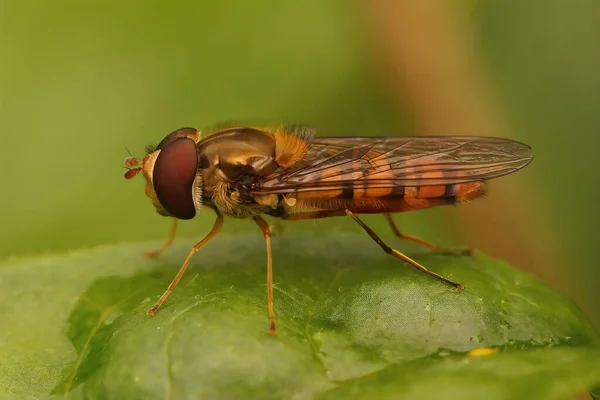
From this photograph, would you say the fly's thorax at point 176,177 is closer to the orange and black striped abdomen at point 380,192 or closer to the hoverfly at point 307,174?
the hoverfly at point 307,174

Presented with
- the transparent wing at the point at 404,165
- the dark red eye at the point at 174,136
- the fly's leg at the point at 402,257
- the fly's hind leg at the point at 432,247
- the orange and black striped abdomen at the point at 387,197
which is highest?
the dark red eye at the point at 174,136

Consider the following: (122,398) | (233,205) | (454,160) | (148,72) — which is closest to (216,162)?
(233,205)

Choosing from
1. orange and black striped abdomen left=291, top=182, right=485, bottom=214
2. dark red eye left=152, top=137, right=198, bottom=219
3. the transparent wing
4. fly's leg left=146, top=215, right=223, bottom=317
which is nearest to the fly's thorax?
dark red eye left=152, top=137, right=198, bottom=219

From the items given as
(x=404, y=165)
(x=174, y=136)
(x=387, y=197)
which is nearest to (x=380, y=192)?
(x=387, y=197)

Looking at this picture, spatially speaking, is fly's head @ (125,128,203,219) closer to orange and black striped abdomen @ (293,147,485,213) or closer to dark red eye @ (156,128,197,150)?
dark red eye @ (156,128,197,150)

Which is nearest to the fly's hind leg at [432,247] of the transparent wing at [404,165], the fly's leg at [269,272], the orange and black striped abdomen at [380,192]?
the orange and black striped abdomen at [380,192]

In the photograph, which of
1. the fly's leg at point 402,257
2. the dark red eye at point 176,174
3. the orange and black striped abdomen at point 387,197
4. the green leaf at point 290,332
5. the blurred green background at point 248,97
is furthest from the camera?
the blurred green background at point 248,97

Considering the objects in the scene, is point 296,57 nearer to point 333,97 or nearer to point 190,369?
point 333,97
